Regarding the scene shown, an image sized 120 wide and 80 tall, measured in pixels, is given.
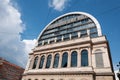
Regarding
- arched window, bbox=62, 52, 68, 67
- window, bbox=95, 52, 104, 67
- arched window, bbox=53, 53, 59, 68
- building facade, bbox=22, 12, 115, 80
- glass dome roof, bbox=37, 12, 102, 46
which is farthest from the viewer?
glass dome roof, bbox=37, 12, 102, 46

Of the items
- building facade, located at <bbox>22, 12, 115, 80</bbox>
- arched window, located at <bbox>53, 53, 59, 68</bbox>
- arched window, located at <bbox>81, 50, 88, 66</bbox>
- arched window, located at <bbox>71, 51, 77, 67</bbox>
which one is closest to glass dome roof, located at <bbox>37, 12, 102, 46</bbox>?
building facade, located at <bbox>22, 12, 115, 80</bbox>

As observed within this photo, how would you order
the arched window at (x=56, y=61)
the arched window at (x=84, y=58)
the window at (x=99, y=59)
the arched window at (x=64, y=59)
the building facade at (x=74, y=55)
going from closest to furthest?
the building facade at (x=74, y=55)
the window at (x=99, y=59)
the arched window at (x=84, y=58)
the arched window at (x=64, y=59)
the arched window at (x=56, y=61)

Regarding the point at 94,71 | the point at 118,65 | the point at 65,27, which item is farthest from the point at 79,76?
the point at 65,27

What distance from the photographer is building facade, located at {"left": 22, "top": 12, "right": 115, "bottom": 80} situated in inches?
725

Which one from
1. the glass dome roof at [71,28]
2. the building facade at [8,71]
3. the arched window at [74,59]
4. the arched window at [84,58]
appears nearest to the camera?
the arched window at [84,58]

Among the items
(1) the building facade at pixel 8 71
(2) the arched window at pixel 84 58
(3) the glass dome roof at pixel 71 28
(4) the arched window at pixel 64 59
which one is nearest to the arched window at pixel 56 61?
(4) the arched window at pixel 64 59

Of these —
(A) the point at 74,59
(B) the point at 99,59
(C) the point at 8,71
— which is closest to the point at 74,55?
(A) the point at 74,59

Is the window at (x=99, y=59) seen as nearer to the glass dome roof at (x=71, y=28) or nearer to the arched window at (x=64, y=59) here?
the glass dome roof at (x=71, y=28)

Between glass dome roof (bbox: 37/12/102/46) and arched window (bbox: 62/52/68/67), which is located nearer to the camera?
arched window (bbox: 62/52/68/67)

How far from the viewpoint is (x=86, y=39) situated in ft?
72.0

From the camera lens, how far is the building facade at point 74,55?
18.4 metres

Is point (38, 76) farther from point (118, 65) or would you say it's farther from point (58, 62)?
point (118, 65)

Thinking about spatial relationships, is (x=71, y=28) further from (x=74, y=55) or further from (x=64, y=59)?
(x=64, y=59)

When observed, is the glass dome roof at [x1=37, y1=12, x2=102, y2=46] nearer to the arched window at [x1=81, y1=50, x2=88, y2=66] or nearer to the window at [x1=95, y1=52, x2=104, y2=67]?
the arched window at [x1=81, y1=50, x2=88, y2=66]
